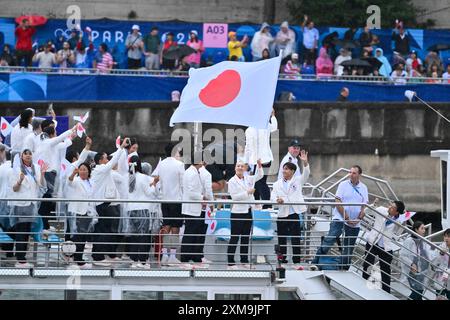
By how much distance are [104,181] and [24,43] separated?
46.9 feet

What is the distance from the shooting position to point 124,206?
64.1ft

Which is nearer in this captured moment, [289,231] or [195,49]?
[289,231]

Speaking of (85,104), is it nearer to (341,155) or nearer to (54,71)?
(54,71)

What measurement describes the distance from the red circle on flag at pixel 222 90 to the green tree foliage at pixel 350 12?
17749 mm

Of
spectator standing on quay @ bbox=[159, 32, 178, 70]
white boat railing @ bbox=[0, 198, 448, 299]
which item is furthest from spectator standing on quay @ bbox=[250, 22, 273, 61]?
white boat railing @ bbox=[0, 198, 448, 299]

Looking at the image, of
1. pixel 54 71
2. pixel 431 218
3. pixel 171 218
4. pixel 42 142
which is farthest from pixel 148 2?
pixel 171 218

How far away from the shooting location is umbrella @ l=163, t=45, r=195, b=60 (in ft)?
107

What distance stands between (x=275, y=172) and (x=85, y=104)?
5.08 metres

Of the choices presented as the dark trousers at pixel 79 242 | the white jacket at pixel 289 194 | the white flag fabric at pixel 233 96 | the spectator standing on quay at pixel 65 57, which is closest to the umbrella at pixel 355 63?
the spectator standing on quay at pixel 65 57

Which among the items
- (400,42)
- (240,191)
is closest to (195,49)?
(400,42)

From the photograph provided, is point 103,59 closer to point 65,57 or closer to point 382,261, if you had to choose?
point 65,57

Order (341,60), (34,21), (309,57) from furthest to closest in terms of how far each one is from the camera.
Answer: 1. (34,21)
2. (309,57)
3. (341,60)

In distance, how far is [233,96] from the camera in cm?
2056

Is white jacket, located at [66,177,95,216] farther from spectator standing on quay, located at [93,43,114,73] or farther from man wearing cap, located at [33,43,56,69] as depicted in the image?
spectator standing on quay, located at [93,43,114,73]
